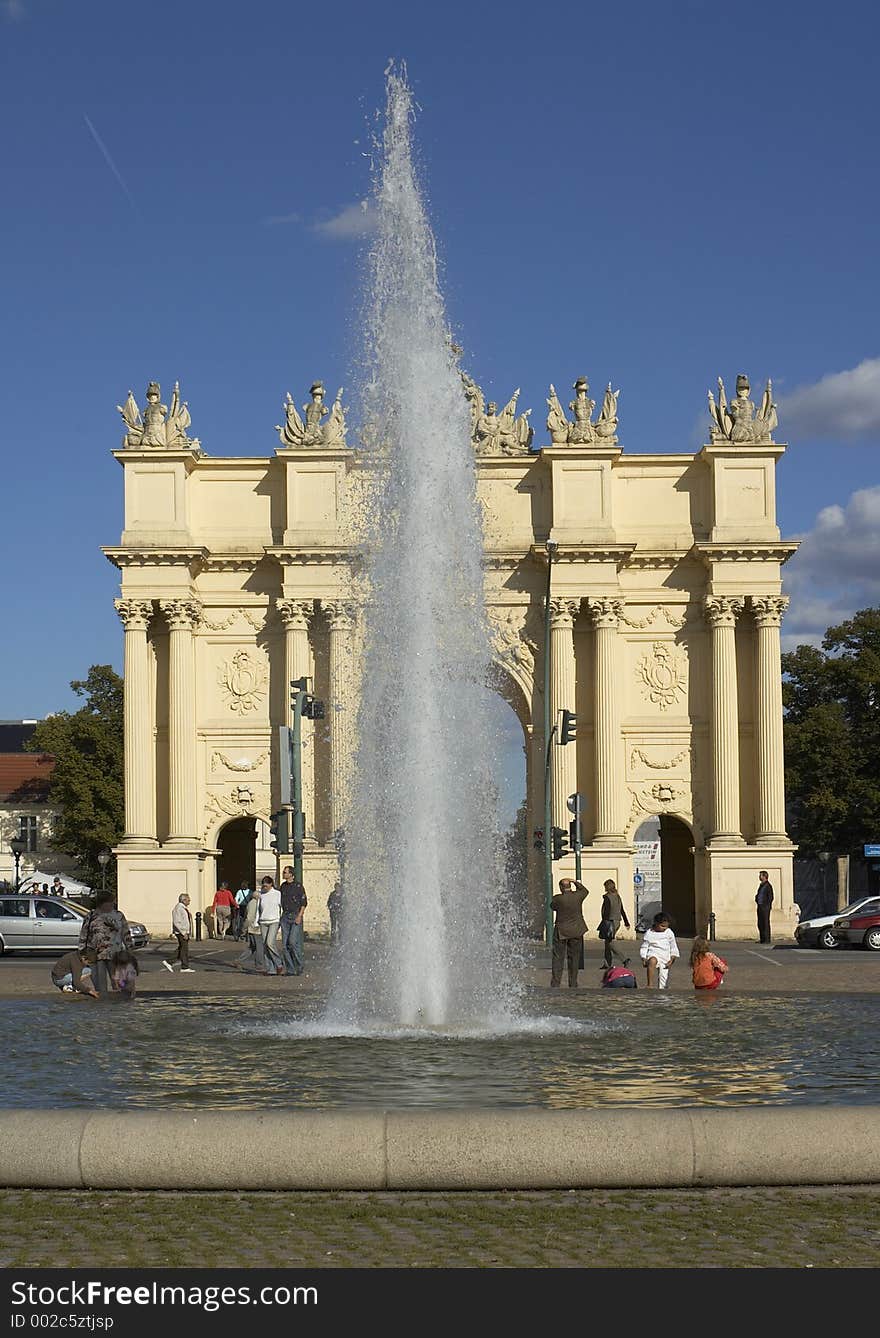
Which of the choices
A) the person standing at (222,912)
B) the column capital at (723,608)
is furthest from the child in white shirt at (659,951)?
the column capital at (723,608)

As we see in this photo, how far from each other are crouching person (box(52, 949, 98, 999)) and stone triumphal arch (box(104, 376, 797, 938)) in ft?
103

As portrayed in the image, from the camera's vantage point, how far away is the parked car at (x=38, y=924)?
44.7 metres

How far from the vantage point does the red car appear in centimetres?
4731

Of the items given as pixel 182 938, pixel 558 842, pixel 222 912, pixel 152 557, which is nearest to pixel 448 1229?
pixel 182 938

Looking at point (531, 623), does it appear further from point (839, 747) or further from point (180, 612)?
point (839, 747)

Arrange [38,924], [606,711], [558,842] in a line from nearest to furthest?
1. [558,842]
2. [38,924]
3. [606,711]

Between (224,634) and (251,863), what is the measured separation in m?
10.2

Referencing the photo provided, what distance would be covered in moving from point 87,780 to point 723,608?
42772mm

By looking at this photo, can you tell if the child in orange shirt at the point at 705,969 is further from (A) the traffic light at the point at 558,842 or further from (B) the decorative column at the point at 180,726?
(B) the decorative column at the point at 180,726

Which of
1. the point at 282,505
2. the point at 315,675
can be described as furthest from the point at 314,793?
the point at 282,505

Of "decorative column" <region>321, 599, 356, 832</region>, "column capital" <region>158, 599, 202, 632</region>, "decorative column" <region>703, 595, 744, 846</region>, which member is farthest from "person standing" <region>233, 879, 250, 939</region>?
"decorative column" <region>703, 595, 744, 846</region>

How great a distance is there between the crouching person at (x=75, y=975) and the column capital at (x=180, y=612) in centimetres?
3381

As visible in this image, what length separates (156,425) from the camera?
58.7 meters
